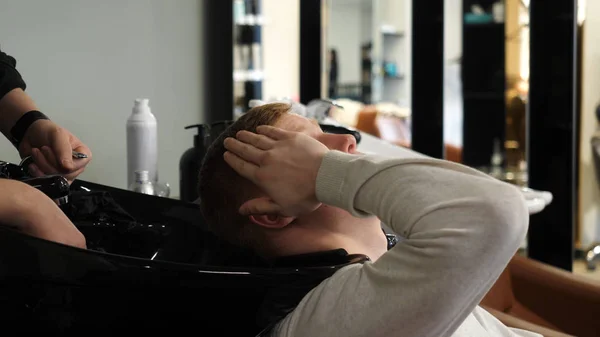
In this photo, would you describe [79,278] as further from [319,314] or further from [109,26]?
[109,26]

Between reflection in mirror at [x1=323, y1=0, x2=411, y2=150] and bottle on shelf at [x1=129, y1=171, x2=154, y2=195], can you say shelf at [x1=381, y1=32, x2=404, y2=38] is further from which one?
bottle on shelf at [x1=129, y1=171, x2=154, y2=195]

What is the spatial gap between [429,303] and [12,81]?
3.11ft

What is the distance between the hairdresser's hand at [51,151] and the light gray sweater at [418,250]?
51cm

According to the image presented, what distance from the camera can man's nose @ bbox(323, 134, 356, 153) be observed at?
0.99m

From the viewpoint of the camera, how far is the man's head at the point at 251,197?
3.25 feet

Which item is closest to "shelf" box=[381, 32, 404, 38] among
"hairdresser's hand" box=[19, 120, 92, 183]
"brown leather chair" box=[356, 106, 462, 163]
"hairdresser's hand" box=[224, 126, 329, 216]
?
"brown leather chair" box=[356, 106, 462, 163]

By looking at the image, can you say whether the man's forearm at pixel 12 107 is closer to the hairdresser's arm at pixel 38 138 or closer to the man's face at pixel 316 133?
the hairdresser's arm at pixel 38 138

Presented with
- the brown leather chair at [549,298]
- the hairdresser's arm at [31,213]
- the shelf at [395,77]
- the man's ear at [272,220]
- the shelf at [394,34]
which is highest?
the shelf at [394,34]

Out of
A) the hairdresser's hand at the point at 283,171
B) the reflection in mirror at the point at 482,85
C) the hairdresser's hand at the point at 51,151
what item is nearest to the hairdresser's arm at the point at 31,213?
the hairdresser's hand at the point at 283,171

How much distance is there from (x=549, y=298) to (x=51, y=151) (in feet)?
5.05

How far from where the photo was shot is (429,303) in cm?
74

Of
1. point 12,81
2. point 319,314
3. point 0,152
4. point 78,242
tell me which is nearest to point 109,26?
point 0,152

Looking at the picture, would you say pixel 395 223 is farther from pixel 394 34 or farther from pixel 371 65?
pixel 371 65

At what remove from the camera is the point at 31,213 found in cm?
77
